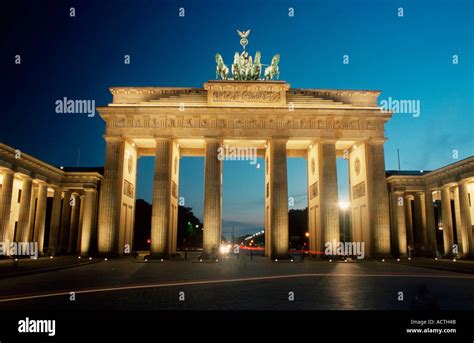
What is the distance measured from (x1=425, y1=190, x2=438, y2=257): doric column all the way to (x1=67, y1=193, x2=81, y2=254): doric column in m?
46.2

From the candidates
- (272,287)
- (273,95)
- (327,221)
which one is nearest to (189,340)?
(272,287)

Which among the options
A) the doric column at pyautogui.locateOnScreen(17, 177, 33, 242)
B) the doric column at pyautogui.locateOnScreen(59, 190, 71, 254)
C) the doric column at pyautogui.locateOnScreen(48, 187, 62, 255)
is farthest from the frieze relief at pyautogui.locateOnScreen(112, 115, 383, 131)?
the doric column at pyautogui.locateOnScreen(59, 190, 71, 254)

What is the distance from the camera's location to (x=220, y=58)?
43.2 metres

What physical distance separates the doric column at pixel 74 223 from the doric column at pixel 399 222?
41623 mm

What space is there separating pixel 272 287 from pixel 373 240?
2645cm

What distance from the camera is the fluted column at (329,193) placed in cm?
3922

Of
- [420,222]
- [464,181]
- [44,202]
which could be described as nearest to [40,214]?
[44,202]

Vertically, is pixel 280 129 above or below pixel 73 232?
above

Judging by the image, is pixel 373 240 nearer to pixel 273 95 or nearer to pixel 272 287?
pixel 273 95

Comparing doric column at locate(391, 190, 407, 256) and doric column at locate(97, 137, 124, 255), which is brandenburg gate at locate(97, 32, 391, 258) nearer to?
doric column at locate(97, 137, 124, 255)

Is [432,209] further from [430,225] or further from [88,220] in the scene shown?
[88,220]

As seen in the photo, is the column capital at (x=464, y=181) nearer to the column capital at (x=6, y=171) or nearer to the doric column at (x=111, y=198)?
the doric column at (x=111, y=198)

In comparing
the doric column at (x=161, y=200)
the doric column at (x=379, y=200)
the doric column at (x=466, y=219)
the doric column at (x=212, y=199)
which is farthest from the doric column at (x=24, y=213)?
the doric column at (x=466, y=219)

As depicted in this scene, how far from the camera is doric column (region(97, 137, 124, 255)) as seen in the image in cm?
3831
